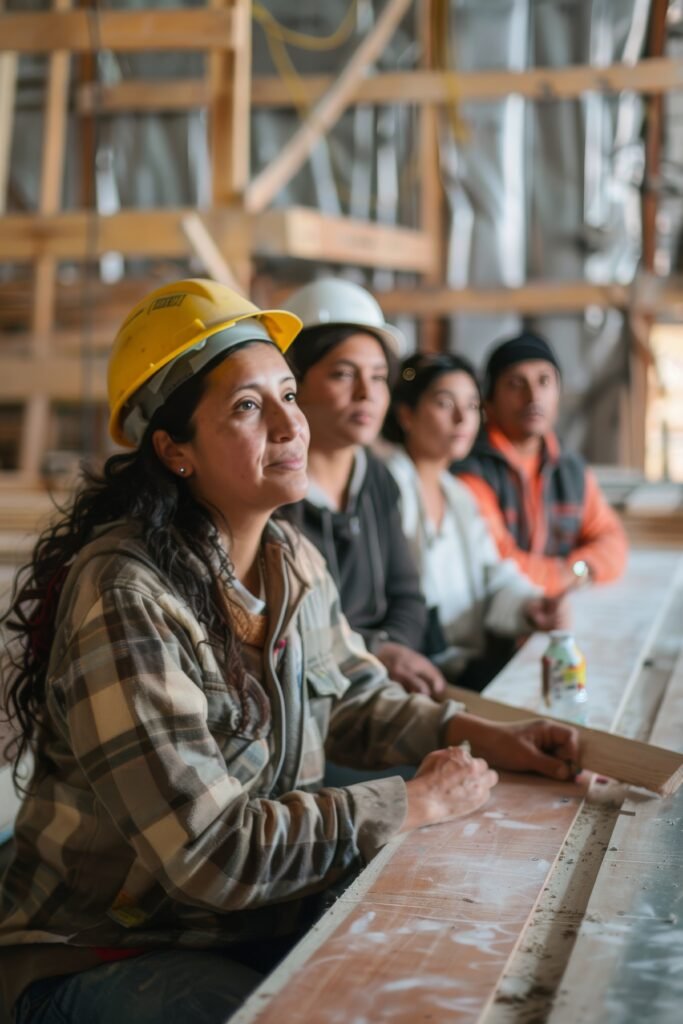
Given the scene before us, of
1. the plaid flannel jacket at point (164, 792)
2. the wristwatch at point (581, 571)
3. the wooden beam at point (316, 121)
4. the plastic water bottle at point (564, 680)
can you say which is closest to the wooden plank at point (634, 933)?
the plaid flannel jacket at point (164, 792)

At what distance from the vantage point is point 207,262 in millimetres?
5418

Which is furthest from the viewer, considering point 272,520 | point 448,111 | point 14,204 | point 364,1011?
point 14,204

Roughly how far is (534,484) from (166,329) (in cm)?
291

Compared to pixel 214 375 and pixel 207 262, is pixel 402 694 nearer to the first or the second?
pixel 214 375

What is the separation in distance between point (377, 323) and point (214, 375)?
5.03 feet

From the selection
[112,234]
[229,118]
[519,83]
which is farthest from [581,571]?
[519,83]

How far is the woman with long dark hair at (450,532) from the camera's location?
395cm

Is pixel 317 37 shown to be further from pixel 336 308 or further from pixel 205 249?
pixel 336 308

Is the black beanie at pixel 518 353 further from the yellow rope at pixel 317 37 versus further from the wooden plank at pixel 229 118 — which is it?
the yellow rope at pixel 317 37

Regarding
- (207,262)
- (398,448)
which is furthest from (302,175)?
(398,448)

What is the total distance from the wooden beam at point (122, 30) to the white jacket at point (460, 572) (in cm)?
272

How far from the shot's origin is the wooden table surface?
139 centimetres

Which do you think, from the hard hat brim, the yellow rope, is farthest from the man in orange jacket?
the yellow rope

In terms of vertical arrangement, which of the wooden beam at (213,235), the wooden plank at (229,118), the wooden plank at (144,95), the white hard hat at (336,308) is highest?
the wooden plank at (144,95)
